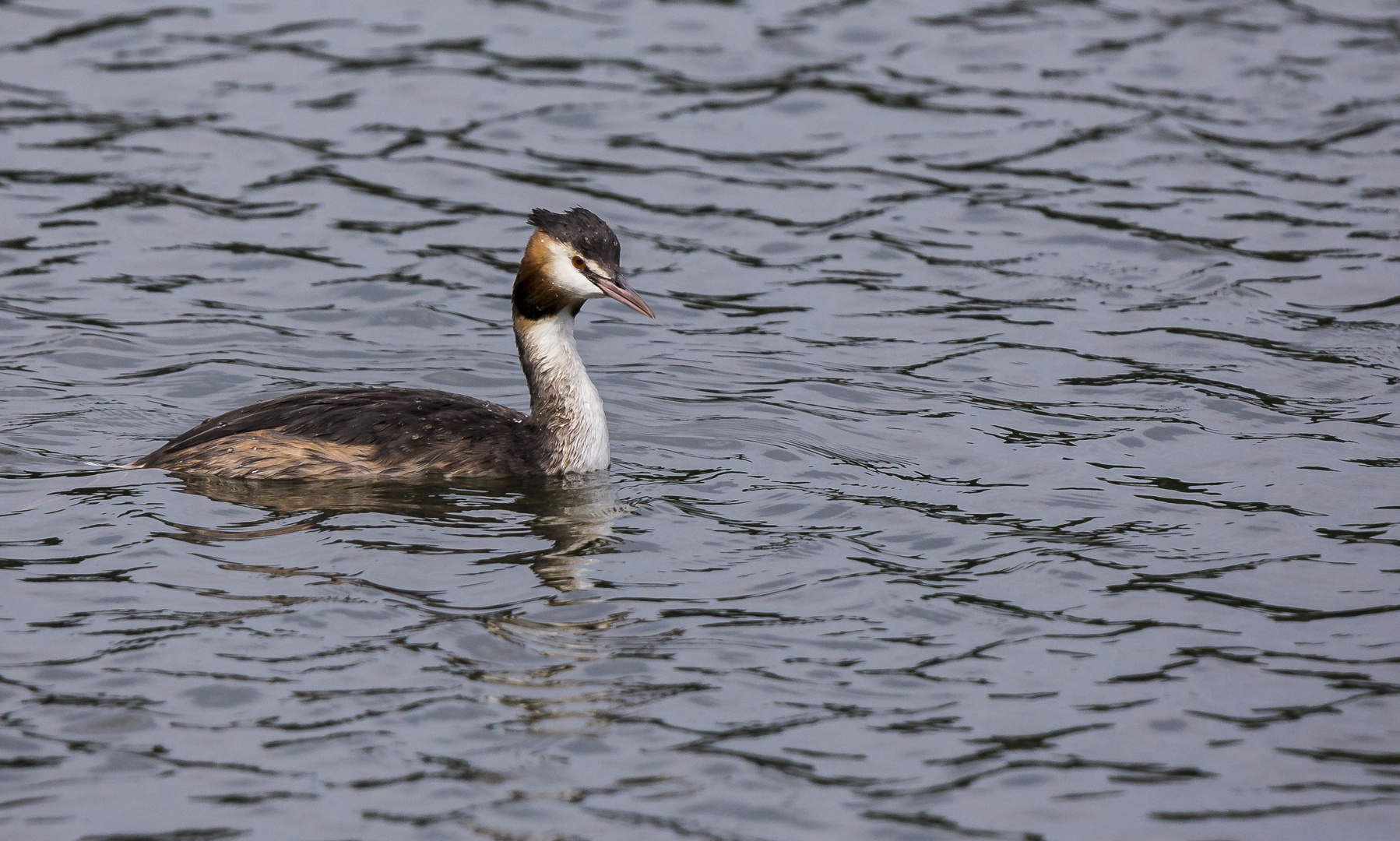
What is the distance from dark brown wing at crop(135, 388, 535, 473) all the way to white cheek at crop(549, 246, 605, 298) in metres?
0.84

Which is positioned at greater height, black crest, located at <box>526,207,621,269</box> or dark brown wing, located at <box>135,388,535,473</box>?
black crest, located at <box>526,207,621,269</box>

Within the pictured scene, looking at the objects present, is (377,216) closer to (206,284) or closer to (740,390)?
(206,284)

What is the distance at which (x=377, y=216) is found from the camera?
1299cm

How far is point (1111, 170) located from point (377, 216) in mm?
5903

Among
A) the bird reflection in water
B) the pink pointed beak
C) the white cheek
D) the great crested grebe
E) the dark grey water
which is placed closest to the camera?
the dark grey water

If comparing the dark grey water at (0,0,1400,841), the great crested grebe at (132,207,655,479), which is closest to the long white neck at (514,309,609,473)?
the great crested grebe at (132,207,655,479)

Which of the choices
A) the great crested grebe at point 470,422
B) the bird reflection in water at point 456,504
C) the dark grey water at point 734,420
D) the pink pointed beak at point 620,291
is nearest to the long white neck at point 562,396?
the great crested grebe at point 470,422

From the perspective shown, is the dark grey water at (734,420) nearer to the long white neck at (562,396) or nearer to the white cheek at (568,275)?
the long white neck at (562,396)

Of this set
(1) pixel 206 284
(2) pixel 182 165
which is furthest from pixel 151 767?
(2) pixel 182 165

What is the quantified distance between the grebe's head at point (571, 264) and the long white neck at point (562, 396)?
0.51ft

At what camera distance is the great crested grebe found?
8930 mm

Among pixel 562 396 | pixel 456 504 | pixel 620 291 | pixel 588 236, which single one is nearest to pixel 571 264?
pixel 588 236

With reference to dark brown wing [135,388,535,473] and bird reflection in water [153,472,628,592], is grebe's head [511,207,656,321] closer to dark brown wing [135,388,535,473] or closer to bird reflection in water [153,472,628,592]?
dark brown wing [135,388,535,473]

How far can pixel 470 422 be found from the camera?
9258mm
